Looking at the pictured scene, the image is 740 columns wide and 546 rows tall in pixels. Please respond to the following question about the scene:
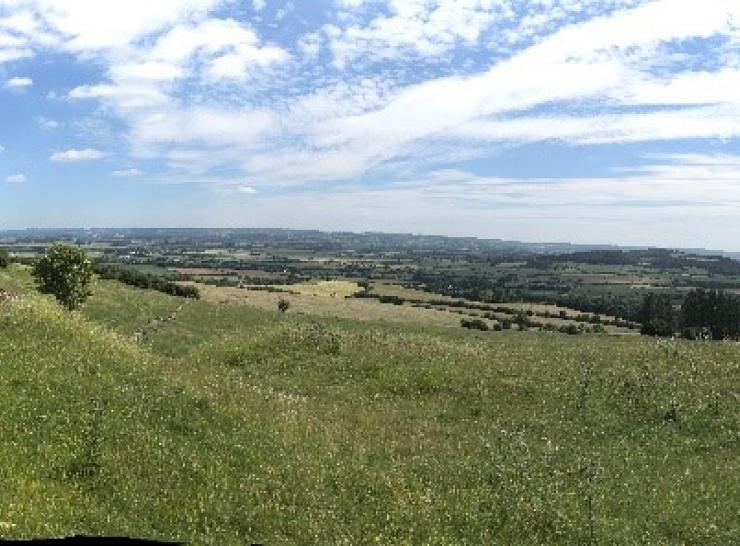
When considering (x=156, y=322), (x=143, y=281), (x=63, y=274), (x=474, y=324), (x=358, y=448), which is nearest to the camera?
(x=358, y=448)

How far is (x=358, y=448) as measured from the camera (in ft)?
64.6

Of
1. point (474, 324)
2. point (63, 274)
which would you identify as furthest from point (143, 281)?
point (474, 324)

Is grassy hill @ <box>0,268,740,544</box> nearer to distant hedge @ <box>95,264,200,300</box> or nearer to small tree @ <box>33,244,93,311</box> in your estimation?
small tree @ <box>33,244,93,311</box>

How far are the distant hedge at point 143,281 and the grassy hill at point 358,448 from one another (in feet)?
218

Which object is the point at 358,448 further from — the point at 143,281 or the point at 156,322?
the point at 143,281

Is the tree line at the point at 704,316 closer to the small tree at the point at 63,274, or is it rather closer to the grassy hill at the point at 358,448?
the small tree at the point at 63,274

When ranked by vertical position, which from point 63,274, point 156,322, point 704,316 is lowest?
point 704,316

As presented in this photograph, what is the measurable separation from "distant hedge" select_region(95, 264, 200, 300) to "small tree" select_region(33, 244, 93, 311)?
121ft

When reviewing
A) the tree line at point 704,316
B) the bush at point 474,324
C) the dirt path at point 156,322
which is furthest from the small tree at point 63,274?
the tree line at point 704,316

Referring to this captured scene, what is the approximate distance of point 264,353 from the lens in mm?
35156

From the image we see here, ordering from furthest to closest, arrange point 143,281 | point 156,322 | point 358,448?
point 143,281, point 156,322, point 358,448

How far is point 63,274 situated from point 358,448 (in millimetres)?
43460

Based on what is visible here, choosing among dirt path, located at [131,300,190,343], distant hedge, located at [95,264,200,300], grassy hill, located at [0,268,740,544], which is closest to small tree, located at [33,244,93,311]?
dirt path, located at [131,300,190,343]

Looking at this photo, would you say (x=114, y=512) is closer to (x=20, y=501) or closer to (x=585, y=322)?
(x=20, y=501)
